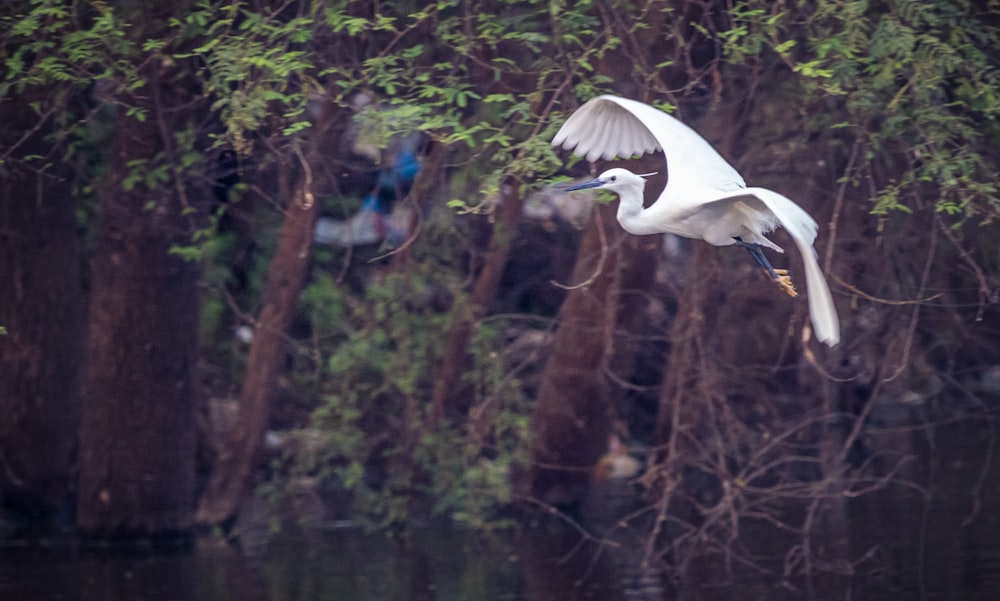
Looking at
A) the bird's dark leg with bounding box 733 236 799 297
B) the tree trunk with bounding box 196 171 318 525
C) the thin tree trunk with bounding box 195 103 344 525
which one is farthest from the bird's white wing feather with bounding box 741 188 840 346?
the tree trunk with bounding box 196 171 318 525

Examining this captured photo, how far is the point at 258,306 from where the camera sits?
891 cm

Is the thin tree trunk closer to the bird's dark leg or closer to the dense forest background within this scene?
the dense forest background

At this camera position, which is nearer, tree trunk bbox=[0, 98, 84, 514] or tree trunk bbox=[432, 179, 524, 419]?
tree trunk bbox=[432, 179, 524, 419]

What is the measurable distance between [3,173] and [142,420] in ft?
5.36

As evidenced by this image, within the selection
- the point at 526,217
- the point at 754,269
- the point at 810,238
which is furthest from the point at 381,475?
the point at 810,238

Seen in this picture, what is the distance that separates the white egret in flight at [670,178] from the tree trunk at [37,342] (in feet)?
14.1

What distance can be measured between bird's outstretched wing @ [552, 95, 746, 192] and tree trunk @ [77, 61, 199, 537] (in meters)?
3.40

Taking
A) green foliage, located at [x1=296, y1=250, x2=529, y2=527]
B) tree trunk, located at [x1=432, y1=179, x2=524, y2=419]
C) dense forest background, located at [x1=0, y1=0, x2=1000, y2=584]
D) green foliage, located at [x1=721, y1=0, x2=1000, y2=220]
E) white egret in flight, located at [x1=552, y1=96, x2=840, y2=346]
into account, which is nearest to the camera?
white egret in flight, located at [x1=552, y1=96, x2=840, y2=346]

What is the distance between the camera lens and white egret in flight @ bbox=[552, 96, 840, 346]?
189 inches

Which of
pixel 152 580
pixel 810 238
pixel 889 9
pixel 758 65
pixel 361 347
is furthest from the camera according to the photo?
pixel 361 347

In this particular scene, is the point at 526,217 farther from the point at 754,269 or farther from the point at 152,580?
the point at 152,580

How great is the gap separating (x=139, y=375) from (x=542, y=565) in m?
2.62

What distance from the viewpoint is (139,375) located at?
790 cm

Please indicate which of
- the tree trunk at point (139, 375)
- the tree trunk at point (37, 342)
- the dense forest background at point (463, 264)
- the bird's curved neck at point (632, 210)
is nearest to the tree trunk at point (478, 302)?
the dense forest background at point (463, 264)
